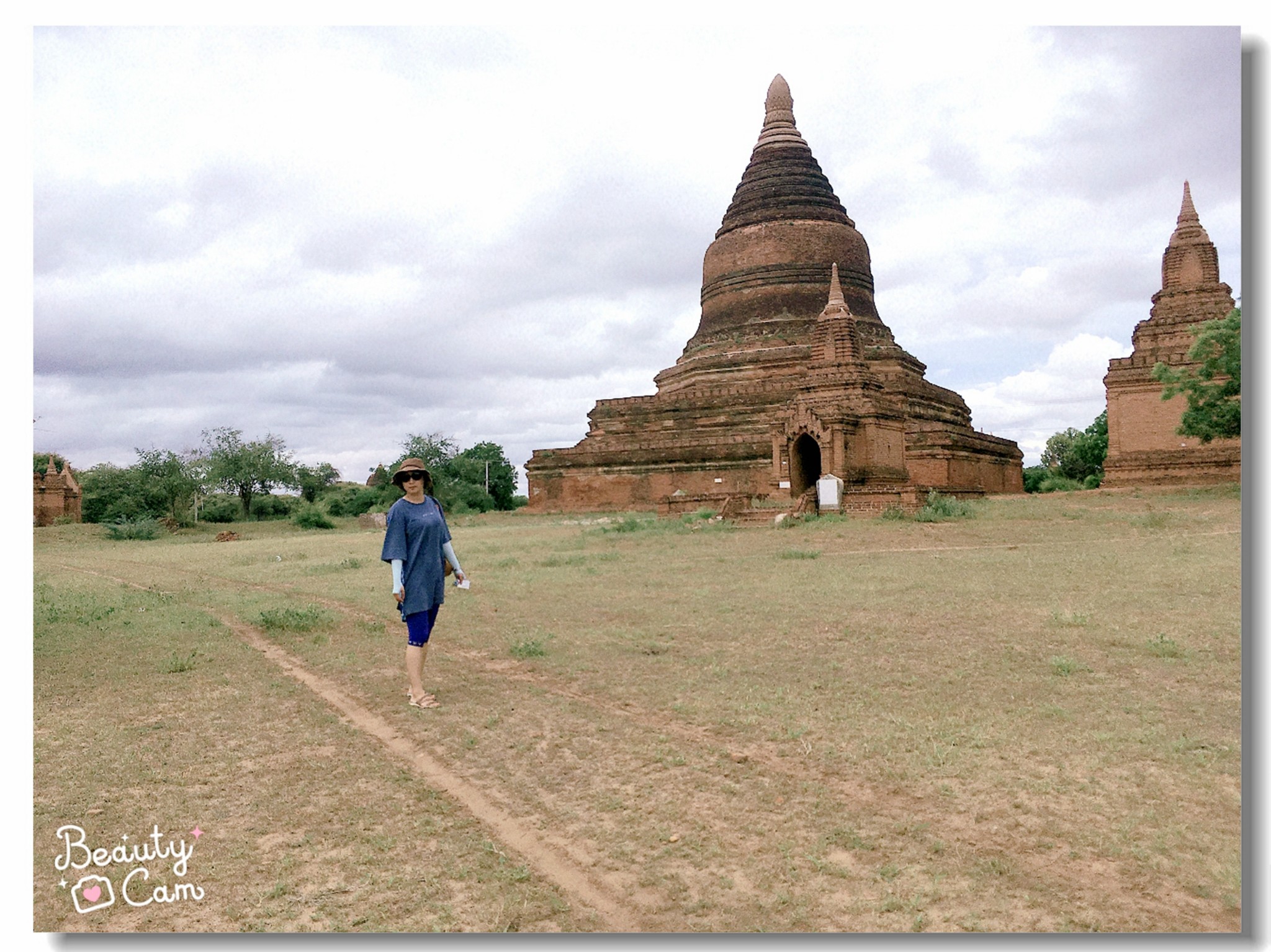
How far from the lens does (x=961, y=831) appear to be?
150 inches

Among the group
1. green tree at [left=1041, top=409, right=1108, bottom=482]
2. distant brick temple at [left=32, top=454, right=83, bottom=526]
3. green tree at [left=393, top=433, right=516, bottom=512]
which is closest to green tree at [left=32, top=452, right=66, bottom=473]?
distant brick temple at [left=32, top=454, right=83, bottom=526]

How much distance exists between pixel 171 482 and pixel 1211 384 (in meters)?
41.1

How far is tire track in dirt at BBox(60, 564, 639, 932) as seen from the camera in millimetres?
3297

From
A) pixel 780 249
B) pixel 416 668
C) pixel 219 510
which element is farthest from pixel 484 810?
pixel 219 510

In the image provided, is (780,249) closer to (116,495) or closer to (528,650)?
(528,650)

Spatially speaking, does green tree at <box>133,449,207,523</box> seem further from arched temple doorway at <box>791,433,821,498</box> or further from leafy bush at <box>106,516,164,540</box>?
arched temple doorway at <box>791,433,821,498</box>

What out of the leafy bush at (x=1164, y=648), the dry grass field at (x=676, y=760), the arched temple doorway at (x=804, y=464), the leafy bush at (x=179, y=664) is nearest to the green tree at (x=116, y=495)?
the arched temple doorway at (x=804, y=464)

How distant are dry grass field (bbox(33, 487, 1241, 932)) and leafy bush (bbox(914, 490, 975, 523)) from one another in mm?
7762

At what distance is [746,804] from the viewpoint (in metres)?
4.16

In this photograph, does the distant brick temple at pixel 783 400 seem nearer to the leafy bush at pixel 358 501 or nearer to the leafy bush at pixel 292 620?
the leafy bush at pixel 292 620

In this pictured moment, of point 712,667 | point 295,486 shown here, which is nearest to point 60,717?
point 712,667

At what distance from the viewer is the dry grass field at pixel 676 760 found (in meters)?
3.32

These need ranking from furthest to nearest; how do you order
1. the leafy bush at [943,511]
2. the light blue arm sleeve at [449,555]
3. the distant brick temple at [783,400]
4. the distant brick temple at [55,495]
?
1. the distant brick temple at [55,495]
2. the distant brick temple at [783,400]
3. the leafy bush at [943,511]
4. the light blue arm sleeve at [449,555]

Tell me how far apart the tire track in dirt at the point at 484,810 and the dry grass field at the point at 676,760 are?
19mm
